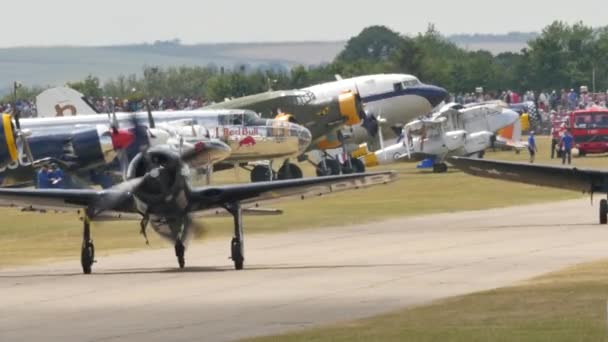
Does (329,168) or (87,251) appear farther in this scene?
(329,168)

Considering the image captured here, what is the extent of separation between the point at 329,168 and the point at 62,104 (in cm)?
1267

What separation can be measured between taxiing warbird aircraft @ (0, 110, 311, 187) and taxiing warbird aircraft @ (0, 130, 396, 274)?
18.3 metres

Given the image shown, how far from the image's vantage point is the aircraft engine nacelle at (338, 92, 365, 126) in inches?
2790

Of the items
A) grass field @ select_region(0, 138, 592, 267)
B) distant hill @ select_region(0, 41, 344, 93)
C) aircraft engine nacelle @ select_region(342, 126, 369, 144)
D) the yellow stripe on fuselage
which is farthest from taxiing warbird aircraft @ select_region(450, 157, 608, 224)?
distant hill @ select_region(0, 41, 344, 93)

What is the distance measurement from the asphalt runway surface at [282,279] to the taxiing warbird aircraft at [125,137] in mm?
13794

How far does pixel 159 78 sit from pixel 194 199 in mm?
115299

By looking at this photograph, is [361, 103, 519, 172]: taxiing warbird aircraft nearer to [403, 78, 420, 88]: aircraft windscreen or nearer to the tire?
[403, 78, 420, 88]: aircraft windscreen

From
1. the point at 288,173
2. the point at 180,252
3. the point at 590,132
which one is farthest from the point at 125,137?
the point at 590,132

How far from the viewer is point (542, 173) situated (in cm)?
4006

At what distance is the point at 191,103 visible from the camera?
12000 cm

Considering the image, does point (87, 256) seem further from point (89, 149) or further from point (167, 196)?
point (89, 149)

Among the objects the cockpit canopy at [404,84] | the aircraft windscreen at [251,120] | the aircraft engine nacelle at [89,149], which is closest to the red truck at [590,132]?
the cockpit canopy at [404,84]

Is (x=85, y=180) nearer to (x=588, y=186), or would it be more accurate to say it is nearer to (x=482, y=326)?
(x=588, y=186)

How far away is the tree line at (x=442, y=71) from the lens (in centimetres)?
12381
